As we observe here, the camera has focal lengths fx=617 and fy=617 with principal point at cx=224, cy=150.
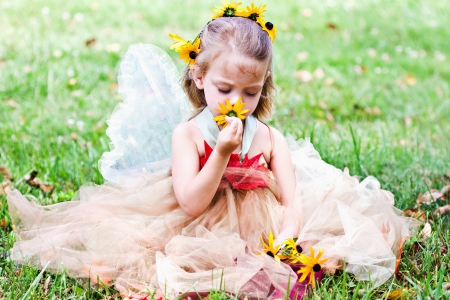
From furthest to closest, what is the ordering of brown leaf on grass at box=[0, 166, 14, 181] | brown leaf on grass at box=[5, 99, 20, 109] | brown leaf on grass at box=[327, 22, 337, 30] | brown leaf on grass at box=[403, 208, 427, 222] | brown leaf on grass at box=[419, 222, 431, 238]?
1. brown leaf on grass at box=[327, 22, 337, 30]
2. brown leaf on grass at box=[5, 99, 20, 109]
3. brown leaf on grass at box=[0, 166, 14, 181]
4. brown leaf on grass at box=[403, 208, 427, 222]
5. brown leaf on grass at box=[419, 222, 431, 238]

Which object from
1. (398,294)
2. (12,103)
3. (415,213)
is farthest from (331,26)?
(398,294)

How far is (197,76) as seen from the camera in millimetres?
2295

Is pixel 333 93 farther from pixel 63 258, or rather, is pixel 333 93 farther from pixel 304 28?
pixel 63 258

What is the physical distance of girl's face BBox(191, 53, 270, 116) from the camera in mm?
2125

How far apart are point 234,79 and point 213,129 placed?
243 mm

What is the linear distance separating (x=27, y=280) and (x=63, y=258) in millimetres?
144

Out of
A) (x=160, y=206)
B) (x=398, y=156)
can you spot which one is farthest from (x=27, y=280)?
(x=398, y=156)

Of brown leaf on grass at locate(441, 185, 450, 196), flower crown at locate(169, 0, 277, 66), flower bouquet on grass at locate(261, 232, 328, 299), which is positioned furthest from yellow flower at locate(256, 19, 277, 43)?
brown leaf on grass at locate(441, 185, 450, 196)

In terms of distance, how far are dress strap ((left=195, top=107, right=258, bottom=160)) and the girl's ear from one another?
0.09m

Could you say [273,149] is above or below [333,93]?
above

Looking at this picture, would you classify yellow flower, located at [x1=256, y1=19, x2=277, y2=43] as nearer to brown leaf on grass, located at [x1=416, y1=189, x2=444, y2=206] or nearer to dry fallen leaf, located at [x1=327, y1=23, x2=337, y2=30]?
brown leaf on grass, located at [x1=416, y1=189, x2=444, y2=206]

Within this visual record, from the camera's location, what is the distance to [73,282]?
2.12 metres

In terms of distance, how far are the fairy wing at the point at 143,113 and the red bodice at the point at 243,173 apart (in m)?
0.44

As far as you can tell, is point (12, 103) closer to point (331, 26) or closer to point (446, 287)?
point (446, 287)
